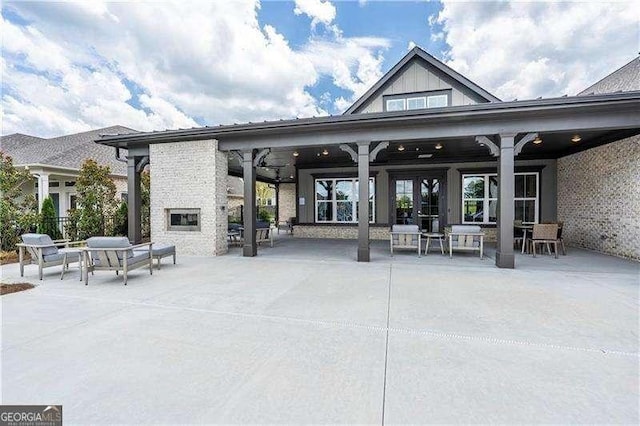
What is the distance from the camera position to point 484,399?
2.06 meters

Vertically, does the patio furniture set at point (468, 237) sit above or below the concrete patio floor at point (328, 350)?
above

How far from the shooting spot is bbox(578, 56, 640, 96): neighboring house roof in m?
10.1

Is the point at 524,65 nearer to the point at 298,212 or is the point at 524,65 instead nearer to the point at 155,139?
the point at 298,212

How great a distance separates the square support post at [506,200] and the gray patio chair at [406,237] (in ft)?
6.86

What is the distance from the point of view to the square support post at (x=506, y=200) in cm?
641

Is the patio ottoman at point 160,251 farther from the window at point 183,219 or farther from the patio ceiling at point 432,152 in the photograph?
the patio ceiling at point 432,152

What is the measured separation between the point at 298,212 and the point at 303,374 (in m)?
10.9

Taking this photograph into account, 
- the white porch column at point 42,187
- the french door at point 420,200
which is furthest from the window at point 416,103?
the white porch column at point 42,187

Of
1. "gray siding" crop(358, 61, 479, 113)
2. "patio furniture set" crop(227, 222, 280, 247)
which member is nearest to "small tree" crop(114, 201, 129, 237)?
"patio furniture set" crop(227, 222, 280, 247)

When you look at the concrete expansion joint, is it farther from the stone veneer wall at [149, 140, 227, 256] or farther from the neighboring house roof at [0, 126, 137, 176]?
the neighboring house roof at [0, 126, 137, 176]

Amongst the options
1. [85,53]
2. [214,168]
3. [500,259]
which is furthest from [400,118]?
[85,53]

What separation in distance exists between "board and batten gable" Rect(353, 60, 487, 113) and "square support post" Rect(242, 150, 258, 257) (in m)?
5.62

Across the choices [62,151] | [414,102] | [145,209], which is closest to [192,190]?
Answer: [145,209]

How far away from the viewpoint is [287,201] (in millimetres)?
20516
